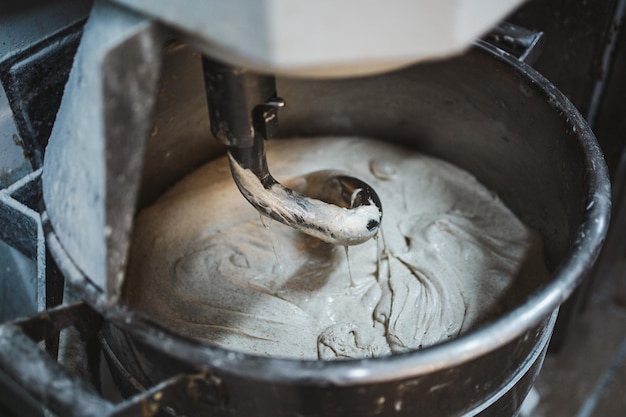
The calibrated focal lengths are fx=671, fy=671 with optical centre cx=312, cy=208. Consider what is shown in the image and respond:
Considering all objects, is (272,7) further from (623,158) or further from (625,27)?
(623,158)

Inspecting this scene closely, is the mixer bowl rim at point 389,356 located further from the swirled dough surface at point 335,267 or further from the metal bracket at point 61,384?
the swirled dough surface at point 335,267

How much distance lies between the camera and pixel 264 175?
34.2 inches

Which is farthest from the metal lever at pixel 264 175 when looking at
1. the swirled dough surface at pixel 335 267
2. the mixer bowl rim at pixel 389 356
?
the mixer bowl rim at pixel 389 356

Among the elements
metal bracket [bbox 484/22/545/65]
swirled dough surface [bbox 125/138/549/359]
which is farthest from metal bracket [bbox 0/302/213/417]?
metal bracket [bbox 484/22/545/65]

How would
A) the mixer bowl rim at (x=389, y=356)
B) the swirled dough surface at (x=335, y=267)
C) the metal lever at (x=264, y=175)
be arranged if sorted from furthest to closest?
the swirled dough surface at (x=335, y=267) → the metal lever at (x=264, y=175) → the mixer bowl rim at (x=389, y=356)

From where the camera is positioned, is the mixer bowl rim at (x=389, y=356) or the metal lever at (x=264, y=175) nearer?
the mixer bowl rim at (x=389, y=356)

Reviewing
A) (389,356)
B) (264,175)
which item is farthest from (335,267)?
(389,356)

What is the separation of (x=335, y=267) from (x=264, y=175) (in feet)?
0.77

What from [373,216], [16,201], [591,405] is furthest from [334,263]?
[591,405]

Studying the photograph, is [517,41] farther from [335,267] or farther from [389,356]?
[389,356]

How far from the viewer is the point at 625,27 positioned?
3.67ft

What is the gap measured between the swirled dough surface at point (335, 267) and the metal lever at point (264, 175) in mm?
116

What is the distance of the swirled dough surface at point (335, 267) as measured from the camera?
94cm

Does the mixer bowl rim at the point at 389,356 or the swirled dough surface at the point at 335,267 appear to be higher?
the mixer bowl rim at the point at 389,356
